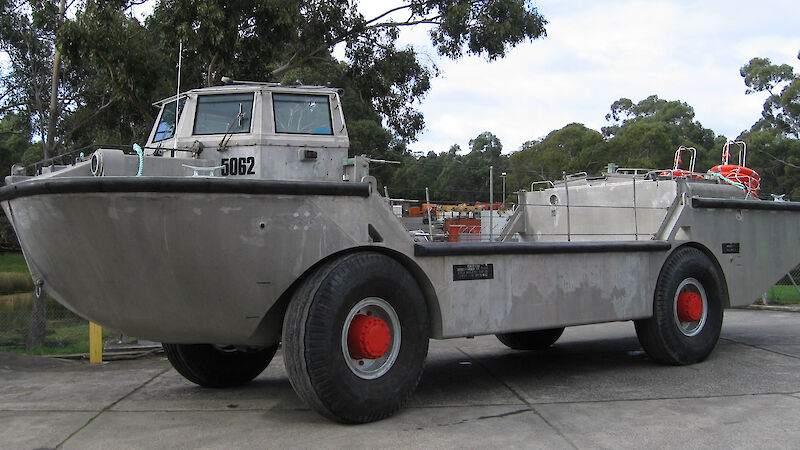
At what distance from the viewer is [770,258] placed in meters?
7.91

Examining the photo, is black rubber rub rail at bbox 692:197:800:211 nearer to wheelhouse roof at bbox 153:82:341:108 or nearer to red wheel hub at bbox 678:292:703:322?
red wheel hub at bbox 678:292:703:322

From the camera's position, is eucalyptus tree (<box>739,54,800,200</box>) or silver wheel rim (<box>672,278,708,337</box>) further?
eucalyptus tree (<box>739,54,800,200</box>)

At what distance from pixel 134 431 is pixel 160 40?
325 inches

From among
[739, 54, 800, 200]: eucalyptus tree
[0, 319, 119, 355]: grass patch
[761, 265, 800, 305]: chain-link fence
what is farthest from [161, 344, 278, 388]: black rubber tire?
[739, 54, 800, 200]: eucalyptus tree

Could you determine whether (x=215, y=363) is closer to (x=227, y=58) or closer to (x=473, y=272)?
(x=473, y=272)

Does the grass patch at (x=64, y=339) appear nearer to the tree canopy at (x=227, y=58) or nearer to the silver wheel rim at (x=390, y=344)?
the tree canopy at (x=227, y=58)

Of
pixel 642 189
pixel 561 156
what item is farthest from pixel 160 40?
pixel 561 156

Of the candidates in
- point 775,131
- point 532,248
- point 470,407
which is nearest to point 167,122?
point 532,248

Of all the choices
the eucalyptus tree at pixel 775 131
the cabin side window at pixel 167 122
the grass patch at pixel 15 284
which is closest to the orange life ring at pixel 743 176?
the cabin side window at pixel 167 122

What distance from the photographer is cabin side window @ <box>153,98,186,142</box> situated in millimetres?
5945

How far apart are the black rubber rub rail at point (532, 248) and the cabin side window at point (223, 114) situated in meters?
1.70

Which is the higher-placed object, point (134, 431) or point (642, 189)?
point (642, 189)

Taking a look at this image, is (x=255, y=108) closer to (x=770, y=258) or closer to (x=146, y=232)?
(x=146, y=232)

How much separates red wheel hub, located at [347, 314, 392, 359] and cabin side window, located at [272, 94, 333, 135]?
1.64 meters
